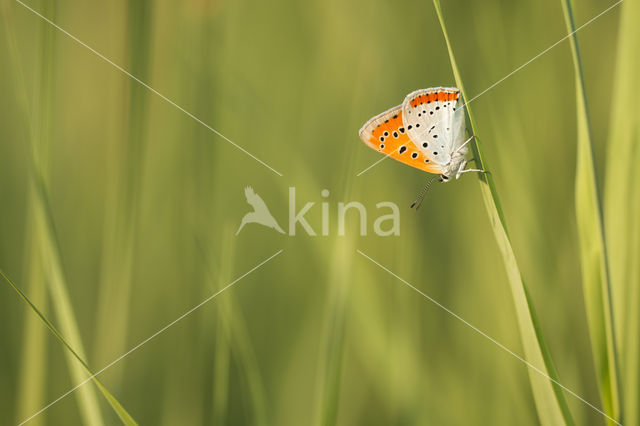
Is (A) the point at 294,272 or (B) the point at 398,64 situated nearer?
(A) the point at 294,272

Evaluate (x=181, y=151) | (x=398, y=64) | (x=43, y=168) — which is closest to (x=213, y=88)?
(x=181, y=151)

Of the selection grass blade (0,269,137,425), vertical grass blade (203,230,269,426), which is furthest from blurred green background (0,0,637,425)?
grass blade (0,269,137,425)

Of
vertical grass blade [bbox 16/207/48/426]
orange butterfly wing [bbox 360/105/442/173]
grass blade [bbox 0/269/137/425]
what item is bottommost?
vertical grass blade [bbox 16/207/48/426]

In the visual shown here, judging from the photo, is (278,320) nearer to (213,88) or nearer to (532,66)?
(213,88)

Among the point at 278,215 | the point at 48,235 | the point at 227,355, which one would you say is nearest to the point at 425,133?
the point at 278,215

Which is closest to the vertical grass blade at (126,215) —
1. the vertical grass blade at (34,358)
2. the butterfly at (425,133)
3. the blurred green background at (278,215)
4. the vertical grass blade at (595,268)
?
the blurred green background at (278,215)

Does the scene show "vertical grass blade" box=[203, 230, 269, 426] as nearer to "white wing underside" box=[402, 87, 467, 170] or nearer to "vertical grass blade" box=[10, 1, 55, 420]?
"vertical grass blade" box=[10, 1, 55, 420]
